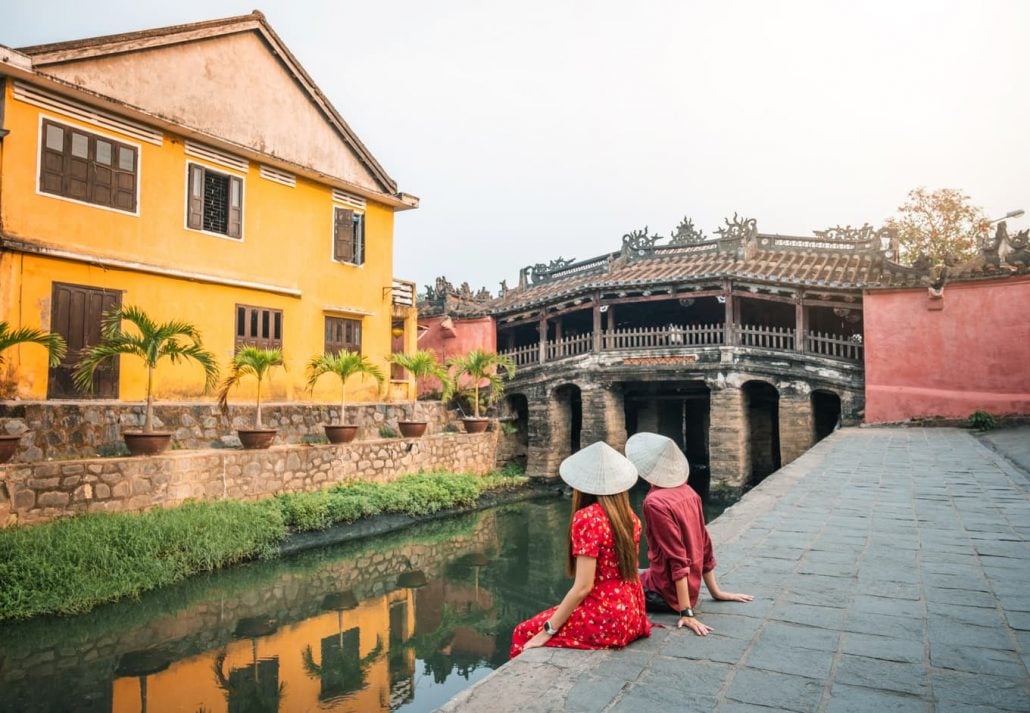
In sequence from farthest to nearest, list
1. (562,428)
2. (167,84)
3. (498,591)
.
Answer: (562,428)
(167,84)
(498,591)

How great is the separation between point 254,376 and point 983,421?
51.8 ft

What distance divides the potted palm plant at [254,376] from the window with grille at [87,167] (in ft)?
11.4

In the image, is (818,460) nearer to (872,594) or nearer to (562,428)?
(872,594)

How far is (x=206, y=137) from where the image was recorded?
13.2 metres

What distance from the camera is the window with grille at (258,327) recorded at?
13875mm

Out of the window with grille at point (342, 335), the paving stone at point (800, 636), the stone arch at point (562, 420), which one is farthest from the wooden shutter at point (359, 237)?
the paving stone at point (800, 636)

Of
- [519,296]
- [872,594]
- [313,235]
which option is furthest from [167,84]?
[872,594]

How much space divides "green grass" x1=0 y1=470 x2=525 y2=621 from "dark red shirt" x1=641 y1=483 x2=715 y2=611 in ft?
23.5

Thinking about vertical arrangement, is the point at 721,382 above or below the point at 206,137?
below

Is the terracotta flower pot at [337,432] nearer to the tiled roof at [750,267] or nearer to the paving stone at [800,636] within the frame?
the tiled roof at [750,267]

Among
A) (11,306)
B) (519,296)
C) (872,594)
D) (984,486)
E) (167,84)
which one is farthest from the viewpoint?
(519,296)

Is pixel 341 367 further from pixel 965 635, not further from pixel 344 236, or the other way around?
pixel 965 635

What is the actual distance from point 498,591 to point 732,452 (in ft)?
30.4

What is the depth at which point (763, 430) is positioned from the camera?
1961cm
